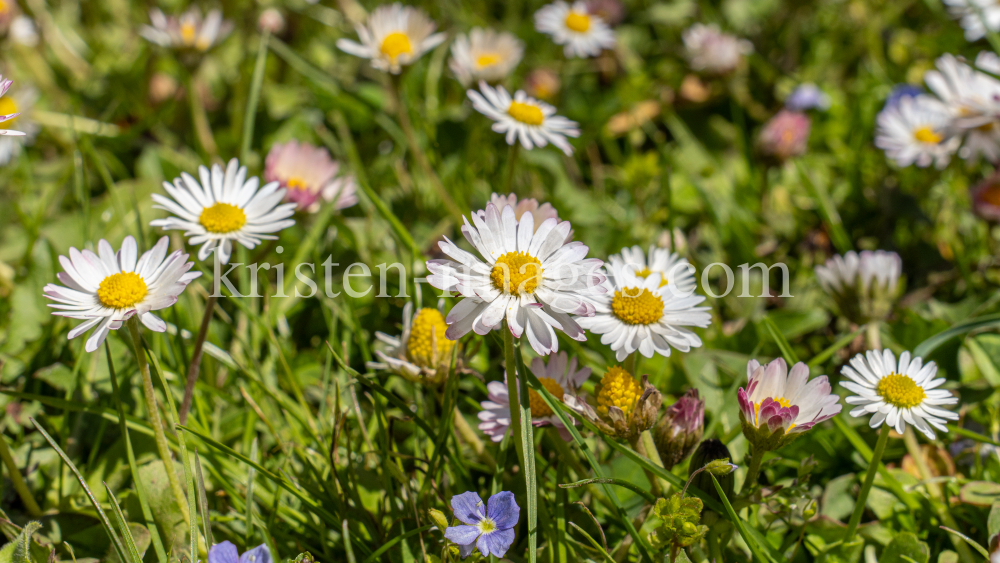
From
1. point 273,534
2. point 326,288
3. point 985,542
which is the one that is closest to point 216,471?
point 273,534

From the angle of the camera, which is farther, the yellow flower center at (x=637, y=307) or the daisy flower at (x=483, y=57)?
the daisy flower at (x=483, y=57)

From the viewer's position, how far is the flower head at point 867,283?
204 centimetres

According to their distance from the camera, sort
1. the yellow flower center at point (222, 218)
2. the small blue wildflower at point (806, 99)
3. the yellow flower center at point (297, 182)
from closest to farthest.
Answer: the yellow flower center at point (222, 218), the yellow flower center at point (297, 182), the small blue wildflower at point (806, 99)

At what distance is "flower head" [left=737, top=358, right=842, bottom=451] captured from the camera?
125cm

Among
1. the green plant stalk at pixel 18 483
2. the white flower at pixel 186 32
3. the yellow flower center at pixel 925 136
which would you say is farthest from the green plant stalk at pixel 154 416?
the yellow flower center at pixel 925 136

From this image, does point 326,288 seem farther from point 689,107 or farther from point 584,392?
point 689,107

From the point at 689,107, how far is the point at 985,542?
219 centimetres

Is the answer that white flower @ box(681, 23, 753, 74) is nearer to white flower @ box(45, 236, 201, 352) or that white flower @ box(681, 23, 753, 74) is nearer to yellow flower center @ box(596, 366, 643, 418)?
yellow flower center @ box(596, 366, 643, 418)

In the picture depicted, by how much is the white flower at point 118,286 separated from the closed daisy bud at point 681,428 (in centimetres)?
93

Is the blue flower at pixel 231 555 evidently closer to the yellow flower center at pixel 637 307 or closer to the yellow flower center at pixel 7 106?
the yellow flower center at pixel 637 307

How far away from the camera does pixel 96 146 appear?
9.29 ft

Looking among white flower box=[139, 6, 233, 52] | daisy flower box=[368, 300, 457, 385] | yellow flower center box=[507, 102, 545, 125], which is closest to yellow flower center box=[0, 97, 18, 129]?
white flower box=[139, 6, 233, 52]

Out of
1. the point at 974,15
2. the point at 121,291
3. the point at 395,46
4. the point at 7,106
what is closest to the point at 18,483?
the point at 121,291

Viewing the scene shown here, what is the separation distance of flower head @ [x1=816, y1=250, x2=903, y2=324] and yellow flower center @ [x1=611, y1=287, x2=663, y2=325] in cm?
90
